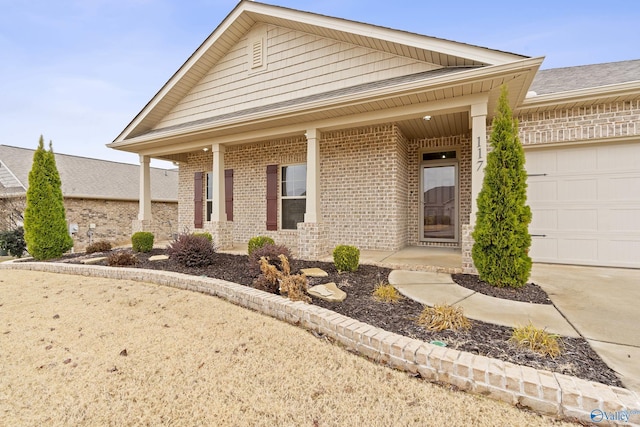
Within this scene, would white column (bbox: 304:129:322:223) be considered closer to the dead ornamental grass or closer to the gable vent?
the gable vent

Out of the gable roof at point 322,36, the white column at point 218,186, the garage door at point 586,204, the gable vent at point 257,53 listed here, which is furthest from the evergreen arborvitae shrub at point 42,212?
the garage door at point 586,204

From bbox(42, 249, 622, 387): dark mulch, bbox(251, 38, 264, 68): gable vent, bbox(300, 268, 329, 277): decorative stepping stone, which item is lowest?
bbox(42, 249, 622, 387): dark mulch

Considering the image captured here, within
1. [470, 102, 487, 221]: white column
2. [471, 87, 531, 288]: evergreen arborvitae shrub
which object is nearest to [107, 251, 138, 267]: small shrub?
[471, 87, 531, 288]: evergreen arborvitae shrub

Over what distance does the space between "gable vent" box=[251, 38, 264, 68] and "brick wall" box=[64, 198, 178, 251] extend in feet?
23.9

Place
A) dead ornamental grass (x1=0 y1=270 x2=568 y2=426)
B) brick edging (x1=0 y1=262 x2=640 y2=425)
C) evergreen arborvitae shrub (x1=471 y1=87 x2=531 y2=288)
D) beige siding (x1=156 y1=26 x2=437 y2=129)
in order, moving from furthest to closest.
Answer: beige siding (x1=156 y1=26 x2=437 y2=129) → evergreen arborvitae shrub (x1=471 y1=87 x2=531 y2=288) → dead ornamental grass (x1=0 y1=270 x2=568 y2=426) → brick edging (x1=0 y1=262 x2=640 y2=425)

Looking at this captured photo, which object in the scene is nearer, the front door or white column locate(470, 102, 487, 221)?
white column locate(470, 102, 487, 221)

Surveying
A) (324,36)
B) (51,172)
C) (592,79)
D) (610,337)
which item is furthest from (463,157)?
(51,172)

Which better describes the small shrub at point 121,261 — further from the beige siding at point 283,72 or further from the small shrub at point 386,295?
the small shrub at point 386,295

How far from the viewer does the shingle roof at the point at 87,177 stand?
12188mm

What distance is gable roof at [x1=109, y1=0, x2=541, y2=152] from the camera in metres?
4.75

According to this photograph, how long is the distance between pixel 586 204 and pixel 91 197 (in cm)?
1609

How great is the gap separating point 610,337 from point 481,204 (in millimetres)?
1973

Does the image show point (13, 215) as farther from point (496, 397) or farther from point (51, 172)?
point (496, 397)

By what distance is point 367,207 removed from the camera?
7094mm
